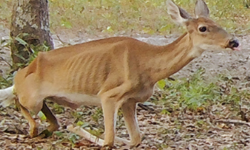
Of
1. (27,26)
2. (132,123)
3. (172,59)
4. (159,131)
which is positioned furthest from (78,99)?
(27,26)

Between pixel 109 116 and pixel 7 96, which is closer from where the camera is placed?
pixel 109 116

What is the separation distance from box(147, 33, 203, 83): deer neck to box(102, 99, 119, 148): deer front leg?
1.39 feet

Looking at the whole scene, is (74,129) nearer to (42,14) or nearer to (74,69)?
(74,69)

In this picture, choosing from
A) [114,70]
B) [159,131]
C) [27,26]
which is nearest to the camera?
[114,70]

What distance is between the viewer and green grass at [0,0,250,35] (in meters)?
12.3

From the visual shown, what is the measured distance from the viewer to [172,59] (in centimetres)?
466

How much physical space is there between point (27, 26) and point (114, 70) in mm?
2663

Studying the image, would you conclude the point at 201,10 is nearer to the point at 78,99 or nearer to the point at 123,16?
the point at 78,99

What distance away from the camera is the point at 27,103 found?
498cm

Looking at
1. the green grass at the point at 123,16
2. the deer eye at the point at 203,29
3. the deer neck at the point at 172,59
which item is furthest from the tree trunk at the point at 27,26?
the green grass at the point at 123,16

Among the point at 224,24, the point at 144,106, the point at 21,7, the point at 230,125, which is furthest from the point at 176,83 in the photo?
the point at 224,24

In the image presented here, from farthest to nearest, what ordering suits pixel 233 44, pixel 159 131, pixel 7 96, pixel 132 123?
pixel 159 131
pixel 7 96
pixel 132 123
pixel 233 44

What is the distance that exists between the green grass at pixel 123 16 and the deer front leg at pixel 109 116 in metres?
6.55

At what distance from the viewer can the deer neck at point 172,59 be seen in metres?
4.62
